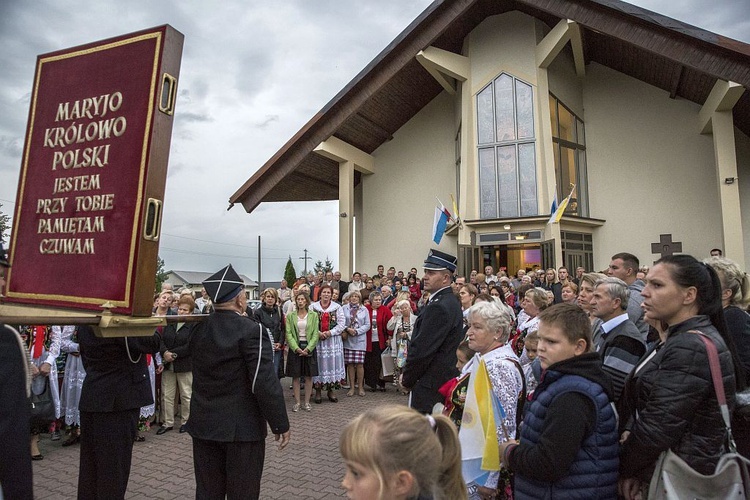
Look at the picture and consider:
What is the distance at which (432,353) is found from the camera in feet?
13.2

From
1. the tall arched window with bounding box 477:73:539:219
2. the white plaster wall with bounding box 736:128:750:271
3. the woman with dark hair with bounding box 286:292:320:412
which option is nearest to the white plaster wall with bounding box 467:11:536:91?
the tall arched window with bounding box 477:73:539:219

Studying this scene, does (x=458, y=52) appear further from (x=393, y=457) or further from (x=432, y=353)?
(x=393, y=457)

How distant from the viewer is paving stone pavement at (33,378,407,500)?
4766 mm

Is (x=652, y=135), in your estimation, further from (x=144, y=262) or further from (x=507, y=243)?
(x=144, y=262)

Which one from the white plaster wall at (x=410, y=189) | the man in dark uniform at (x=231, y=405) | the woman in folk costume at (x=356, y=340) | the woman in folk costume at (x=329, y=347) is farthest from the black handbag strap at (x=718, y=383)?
the white plaster wall at (x=410, y=189)

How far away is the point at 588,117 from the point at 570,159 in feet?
5.79

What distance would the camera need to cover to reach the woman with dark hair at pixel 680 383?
217 cm

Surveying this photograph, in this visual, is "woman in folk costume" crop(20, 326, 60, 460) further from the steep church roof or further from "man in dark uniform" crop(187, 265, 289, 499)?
the steep church roof

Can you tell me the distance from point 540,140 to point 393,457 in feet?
51.3

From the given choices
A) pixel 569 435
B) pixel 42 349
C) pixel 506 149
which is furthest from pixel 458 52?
pixel 569 435

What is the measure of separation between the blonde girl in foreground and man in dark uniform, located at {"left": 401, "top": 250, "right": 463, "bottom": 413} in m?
2.32

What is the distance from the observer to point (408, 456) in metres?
1.63

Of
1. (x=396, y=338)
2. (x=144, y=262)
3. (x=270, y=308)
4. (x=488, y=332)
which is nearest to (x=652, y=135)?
(x=396, y=338)

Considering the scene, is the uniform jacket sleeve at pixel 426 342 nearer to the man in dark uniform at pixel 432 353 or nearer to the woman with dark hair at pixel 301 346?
the man in dark uniform at pixel 432 353
